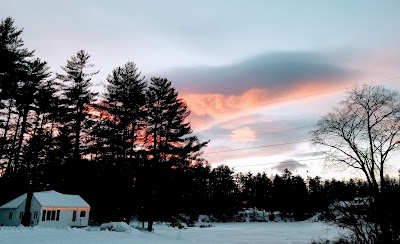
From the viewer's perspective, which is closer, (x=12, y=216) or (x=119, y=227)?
(x=119, y=227)

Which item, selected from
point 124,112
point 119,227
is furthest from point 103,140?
point 119,227

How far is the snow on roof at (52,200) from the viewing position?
37750 mm

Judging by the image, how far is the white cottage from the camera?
37.2m

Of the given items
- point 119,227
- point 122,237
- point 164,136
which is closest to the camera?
point 122,237

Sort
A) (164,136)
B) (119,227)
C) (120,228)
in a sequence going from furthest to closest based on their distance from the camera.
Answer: (164,136)
(119,227)
(120,228)

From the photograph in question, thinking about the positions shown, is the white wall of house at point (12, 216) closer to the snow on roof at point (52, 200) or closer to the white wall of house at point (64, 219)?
the snow on roof at point (52, 200)

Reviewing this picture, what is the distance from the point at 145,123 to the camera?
37844 millimetres

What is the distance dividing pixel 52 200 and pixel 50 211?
1.35 m

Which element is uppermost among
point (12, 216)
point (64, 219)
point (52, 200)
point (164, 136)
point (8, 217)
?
point (164, 136)

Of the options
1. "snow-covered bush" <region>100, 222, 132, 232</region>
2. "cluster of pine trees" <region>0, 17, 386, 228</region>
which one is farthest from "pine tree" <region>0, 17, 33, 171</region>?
"snow-covered bush" <region>100, 222, 132, 232</region>

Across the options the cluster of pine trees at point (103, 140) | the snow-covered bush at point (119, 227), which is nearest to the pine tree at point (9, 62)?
the cluster of pine trees at point (103, 140)

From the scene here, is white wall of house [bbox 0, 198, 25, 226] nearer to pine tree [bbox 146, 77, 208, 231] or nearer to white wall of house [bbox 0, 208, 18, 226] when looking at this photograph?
white wall of house [bbox 0, 208, 18, 226]

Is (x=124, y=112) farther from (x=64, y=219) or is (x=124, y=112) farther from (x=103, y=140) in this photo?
(x=64, y=219)

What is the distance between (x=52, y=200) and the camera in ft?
127
